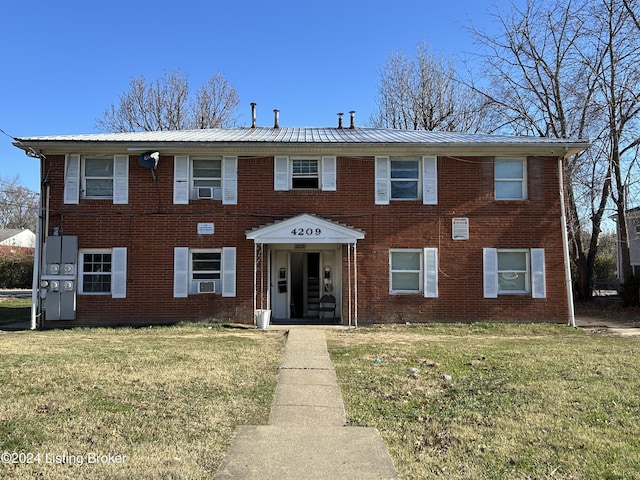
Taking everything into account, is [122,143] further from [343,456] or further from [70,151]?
[343,456]

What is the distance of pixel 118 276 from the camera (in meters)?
13.9

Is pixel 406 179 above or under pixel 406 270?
above

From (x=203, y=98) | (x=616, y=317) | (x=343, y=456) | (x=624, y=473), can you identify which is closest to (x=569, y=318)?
(x=616, y=317)

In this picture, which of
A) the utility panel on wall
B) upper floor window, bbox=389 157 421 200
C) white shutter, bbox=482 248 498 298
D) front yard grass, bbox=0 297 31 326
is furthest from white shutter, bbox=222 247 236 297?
white shutter, bbox=482 248 498 298

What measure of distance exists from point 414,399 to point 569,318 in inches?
386

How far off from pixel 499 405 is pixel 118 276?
11232 mm

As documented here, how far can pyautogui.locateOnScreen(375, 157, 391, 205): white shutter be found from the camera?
46.5 feet

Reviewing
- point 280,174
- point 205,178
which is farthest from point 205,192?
point 280,174

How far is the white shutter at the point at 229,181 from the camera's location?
1415 centimetres

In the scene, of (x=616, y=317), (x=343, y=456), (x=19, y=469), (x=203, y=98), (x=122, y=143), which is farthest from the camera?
(x=203, y=98)

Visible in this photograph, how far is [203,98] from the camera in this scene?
33125 mm

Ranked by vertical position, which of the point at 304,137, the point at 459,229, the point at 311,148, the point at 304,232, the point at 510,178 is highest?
the point at 304,137

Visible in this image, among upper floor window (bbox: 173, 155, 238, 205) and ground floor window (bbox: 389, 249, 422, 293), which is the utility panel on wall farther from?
upper floor window (bbox: 173, 155, 238, 205)

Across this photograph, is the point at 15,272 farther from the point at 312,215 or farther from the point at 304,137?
the point at 312,215
